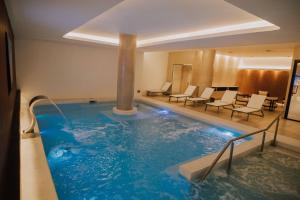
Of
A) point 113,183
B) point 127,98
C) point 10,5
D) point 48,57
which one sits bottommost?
point 113,183

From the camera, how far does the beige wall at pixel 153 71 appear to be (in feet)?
38.1

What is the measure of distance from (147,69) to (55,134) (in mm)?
7727

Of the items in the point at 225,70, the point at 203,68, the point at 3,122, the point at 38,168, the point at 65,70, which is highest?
the point at 225,70

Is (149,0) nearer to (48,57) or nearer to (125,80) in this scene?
(125,80)

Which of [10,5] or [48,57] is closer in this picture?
[10,5]

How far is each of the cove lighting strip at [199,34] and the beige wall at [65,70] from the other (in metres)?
1.33

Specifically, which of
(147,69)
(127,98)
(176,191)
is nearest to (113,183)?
(176,191)

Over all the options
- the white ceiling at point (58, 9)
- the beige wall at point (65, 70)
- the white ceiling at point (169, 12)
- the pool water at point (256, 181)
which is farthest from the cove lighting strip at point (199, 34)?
the white ceiling at point (58, 9)

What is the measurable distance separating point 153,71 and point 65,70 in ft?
17.9

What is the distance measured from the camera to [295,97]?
703cm

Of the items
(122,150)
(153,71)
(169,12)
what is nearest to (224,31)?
(169,12)

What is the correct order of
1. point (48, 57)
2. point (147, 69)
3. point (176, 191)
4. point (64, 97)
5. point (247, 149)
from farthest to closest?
point (147, 69) → point (64, 97) → point (48, 57) → point (247, 149) → point (176, 191)

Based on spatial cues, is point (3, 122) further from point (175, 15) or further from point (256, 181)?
point (256, 181)

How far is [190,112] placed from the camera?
7.36 m
